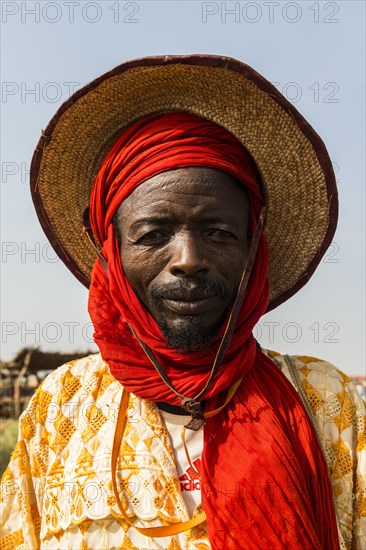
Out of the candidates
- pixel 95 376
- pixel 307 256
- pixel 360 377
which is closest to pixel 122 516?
pixel 95 376

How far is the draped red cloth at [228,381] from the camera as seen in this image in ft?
6.84

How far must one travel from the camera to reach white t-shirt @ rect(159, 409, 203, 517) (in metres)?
2.29

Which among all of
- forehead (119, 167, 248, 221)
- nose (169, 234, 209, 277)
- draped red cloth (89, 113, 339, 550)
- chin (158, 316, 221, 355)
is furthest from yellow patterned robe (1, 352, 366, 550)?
forehead (119, 167, 248, 221)

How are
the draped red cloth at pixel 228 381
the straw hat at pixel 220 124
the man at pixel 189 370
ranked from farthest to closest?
the straw hat at pixel 220 124 → the man at pixel 189 370 → the draped red cloth at pixel 228 381

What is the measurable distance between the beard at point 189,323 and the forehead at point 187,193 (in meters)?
0.24

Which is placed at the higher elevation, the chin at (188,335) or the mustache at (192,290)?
the mustache at (192,290)

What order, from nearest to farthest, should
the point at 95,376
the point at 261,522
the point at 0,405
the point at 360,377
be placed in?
the point at 261,522 → the point at 95,376 → the point at 360,377 → the point at 0,405

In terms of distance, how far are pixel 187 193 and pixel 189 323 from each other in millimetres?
422

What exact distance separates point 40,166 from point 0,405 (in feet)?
26.1

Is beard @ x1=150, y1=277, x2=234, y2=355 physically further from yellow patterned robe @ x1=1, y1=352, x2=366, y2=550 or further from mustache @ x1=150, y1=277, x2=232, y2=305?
yellow patterned robe @ x1=1, y1=352, x2=366, y2=550

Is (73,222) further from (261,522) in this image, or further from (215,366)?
(261,522)

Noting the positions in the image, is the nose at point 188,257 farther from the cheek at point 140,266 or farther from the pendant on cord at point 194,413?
the pendant on cord at point 194,413

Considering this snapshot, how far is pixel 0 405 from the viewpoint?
33.1 feet

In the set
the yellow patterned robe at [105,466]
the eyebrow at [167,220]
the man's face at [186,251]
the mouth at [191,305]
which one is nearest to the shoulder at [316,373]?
the yellow patterned robe at [105,466]
